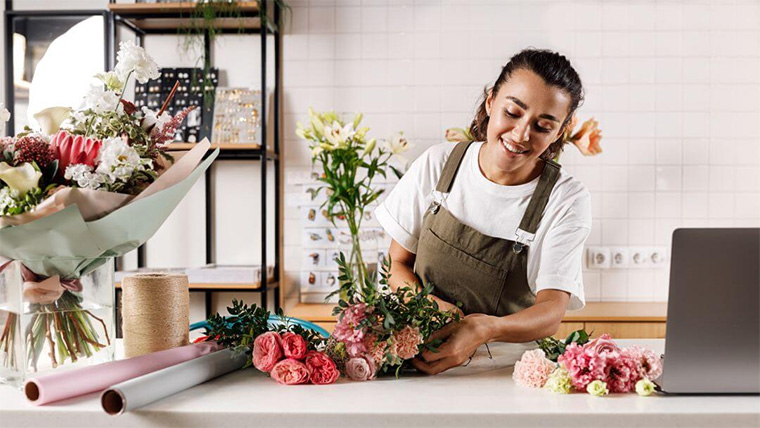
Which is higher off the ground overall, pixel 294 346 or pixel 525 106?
pixel 525 106

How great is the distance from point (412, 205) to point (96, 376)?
1.05m

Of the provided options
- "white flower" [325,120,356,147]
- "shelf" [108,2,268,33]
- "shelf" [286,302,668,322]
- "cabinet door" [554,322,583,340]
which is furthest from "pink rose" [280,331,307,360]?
"shelf" [108,2,268,33]

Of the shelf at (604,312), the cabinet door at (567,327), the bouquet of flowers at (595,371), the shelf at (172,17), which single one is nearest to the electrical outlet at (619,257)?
the shelf at (604,312)

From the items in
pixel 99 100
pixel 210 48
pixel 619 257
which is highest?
pixel 210 48

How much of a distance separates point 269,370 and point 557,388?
50cm

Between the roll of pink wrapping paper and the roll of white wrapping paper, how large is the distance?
0.05 meters

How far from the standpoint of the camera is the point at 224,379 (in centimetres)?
121

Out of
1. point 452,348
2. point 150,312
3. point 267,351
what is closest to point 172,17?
point 150,312

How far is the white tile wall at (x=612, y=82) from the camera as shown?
128 inches

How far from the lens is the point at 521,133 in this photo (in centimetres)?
162

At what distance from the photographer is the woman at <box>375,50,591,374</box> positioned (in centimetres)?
162

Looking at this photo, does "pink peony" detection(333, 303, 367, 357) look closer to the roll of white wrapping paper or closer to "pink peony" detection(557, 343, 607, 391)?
the roll of white wrapping paper

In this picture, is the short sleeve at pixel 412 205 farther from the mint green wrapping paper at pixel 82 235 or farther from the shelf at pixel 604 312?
the shelf at pixel 604 312

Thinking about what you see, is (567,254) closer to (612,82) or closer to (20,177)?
(20,177)
